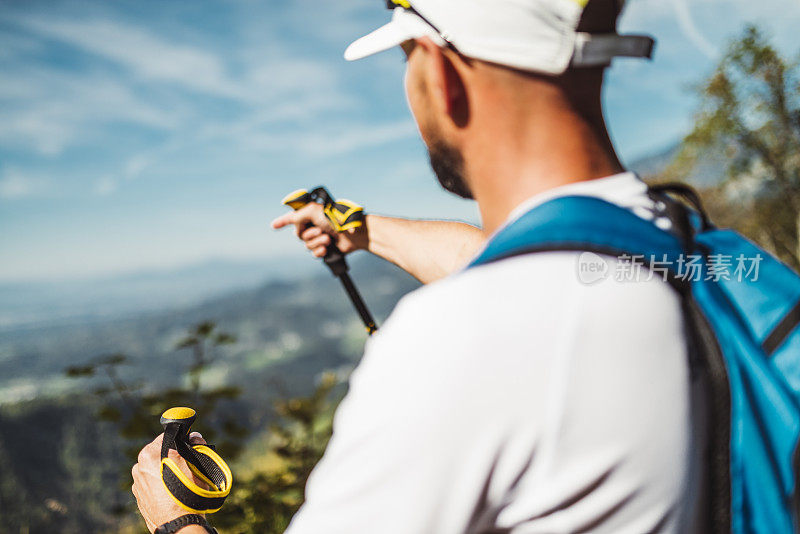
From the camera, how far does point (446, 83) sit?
0.98 meters

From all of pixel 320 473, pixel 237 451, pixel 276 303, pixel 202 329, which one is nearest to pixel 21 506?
pixel 237 451

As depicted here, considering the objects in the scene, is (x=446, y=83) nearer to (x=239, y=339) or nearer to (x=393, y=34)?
(x=393, y=34)

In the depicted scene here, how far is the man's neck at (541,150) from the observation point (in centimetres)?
95

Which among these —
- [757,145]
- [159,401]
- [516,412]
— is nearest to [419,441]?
[516,412]

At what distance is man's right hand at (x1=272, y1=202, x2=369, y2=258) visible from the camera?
2.32 metres

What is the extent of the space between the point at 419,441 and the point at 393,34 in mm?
802

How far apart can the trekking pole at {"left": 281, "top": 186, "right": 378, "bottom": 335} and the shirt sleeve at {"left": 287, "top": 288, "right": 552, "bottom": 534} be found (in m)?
1.43

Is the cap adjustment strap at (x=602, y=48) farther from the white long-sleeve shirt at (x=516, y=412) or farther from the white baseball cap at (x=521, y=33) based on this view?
the white long-sleeve shirt at (x=516, y=412)

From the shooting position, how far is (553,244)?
2.53 feet

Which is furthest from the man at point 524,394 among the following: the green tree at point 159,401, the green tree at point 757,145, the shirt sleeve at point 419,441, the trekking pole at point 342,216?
the green tree at point 757,145

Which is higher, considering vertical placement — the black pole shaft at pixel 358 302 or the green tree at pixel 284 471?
the black pole shaft at pixel 358 302

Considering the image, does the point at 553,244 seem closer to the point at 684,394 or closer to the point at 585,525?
the point at 684,394

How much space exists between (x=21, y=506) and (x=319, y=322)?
5.04 m

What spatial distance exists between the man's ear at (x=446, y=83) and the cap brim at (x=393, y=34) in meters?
0.02
